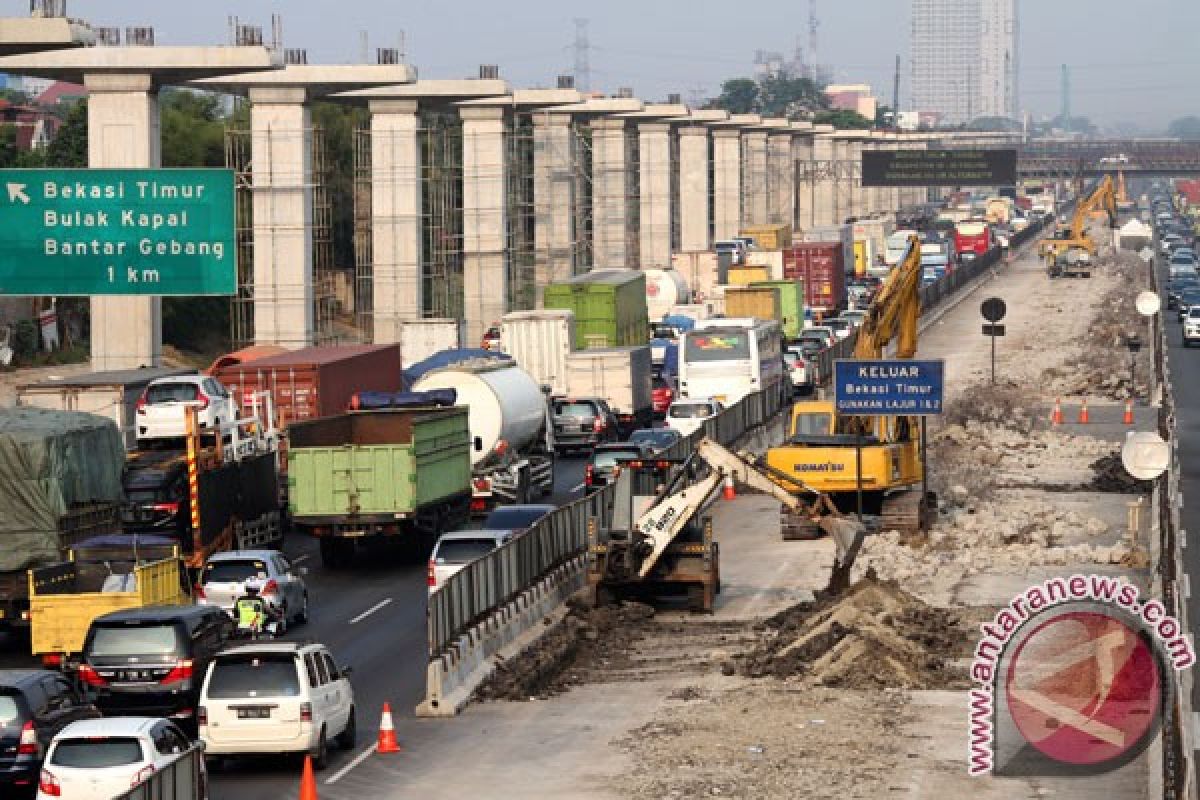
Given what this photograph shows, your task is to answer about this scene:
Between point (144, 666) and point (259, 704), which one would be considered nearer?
point (259, 704)

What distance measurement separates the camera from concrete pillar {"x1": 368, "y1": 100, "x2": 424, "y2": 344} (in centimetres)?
8281

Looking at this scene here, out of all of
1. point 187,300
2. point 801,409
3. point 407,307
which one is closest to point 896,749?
point 801,409

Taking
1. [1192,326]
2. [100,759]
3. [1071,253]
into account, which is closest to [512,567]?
[100,759]

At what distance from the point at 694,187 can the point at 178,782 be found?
130209 millimetres

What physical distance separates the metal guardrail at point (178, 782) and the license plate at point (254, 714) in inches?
118

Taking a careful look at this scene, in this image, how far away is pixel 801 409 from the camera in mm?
47688

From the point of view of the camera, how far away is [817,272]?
110 meters

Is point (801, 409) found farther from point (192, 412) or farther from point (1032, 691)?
point (1032, 691)

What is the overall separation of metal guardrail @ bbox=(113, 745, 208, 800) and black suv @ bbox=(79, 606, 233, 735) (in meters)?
5.27

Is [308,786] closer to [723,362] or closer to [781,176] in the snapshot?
[723,362]

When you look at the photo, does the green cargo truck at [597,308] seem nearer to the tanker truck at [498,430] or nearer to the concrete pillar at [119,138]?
the concrete pillar at [119,138]

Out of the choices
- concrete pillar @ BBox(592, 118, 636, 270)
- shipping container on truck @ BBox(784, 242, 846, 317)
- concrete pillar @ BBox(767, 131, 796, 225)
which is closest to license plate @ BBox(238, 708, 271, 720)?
shipping container on truck @ BBox(784, 242, 846, 317)

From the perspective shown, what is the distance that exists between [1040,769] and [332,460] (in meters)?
19.1

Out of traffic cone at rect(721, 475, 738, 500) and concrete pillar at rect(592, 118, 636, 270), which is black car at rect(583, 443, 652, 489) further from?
concrete pillar at rect(592, 118, 636, 270)
